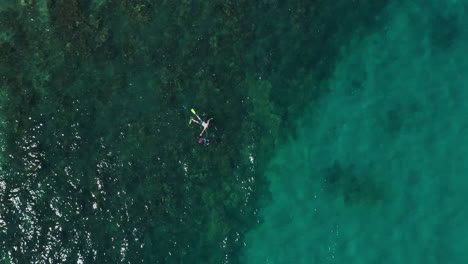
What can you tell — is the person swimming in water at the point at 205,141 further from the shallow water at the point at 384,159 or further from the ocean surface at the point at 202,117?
the shallow water at the point at 384,159

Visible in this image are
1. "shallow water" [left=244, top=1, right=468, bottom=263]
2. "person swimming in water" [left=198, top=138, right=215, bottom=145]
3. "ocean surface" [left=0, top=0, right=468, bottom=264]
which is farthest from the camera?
"person swimming in water" [left=198, top=138, right=215, bottom=145]

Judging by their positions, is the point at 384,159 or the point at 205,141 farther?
A: the point at 205,141

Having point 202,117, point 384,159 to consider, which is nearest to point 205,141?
point 202,117

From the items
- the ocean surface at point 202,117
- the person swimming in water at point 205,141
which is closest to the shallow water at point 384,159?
the ocean surface at point 202,117

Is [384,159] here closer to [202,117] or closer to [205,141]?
[205,141]

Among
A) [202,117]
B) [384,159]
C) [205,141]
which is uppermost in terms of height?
[202,117]

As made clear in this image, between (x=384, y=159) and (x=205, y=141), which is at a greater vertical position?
(x=205, y=141)

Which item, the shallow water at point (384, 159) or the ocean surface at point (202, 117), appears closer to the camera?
the shallow water at point (384, 159)

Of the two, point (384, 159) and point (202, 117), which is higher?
point (202, 117)

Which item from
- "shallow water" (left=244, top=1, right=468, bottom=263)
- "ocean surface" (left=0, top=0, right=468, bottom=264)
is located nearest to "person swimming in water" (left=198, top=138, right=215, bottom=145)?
"ocean surface" (left=0, top=0, right=468, bottom=264)

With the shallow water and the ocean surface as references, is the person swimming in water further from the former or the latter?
the shallow water
